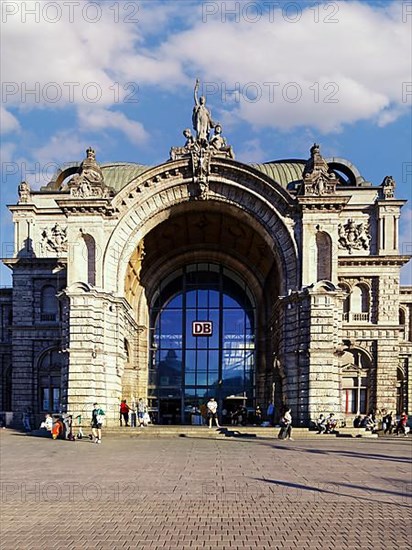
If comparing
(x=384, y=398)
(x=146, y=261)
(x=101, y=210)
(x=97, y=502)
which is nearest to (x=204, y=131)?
(x=101, y=210)

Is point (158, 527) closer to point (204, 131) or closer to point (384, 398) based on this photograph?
point (204, 131)

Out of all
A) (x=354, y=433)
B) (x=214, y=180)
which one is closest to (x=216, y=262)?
(x=214, y=180)

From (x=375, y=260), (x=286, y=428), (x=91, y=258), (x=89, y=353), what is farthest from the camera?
(x=375, y=260)

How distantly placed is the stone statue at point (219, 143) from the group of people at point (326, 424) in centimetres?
1648

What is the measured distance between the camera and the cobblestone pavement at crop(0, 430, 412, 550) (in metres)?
10.3

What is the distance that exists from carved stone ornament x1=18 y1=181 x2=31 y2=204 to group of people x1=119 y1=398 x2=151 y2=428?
19.4 m

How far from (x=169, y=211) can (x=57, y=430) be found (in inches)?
582

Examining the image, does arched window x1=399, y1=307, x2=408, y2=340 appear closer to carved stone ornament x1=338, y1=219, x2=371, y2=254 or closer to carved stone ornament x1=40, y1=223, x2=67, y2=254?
carved stone ornament x1=338, y1=219, x2=371, y2=254

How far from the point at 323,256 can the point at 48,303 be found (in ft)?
75.2

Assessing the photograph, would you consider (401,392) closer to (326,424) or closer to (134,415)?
(326,424)

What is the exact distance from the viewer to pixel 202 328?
154ft

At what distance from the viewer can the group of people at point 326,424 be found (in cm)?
3105

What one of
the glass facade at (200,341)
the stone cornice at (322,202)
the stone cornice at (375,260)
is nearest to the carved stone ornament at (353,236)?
the stone cornice at (375,260)

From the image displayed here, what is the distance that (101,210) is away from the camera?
3456cm
